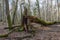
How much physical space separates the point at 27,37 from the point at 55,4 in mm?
27418

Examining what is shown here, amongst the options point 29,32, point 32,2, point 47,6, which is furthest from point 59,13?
point 29,32

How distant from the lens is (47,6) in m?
31.7

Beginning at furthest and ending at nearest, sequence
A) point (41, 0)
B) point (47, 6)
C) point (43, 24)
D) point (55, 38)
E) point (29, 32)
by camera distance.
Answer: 1. point (47, 6)
2. point (41, 0)
3. point (43, 24)
4. point (29, 32)
5. point (55, 38)

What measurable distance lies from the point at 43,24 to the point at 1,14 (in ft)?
52.0

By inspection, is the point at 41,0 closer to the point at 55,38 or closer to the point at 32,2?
the point at 32,2

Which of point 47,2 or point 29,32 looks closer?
point 29,32

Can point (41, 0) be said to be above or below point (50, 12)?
above

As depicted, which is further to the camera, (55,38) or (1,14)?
(1,14)

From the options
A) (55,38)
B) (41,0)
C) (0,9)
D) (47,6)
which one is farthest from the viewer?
(47,6)

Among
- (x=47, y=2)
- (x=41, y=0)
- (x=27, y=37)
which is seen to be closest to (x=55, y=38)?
(x=27, y=37)

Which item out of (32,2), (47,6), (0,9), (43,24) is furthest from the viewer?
(47,6)

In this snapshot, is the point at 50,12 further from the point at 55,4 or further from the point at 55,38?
the point at 55,38

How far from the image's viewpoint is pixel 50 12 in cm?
3359

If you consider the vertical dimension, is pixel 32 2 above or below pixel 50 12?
above
